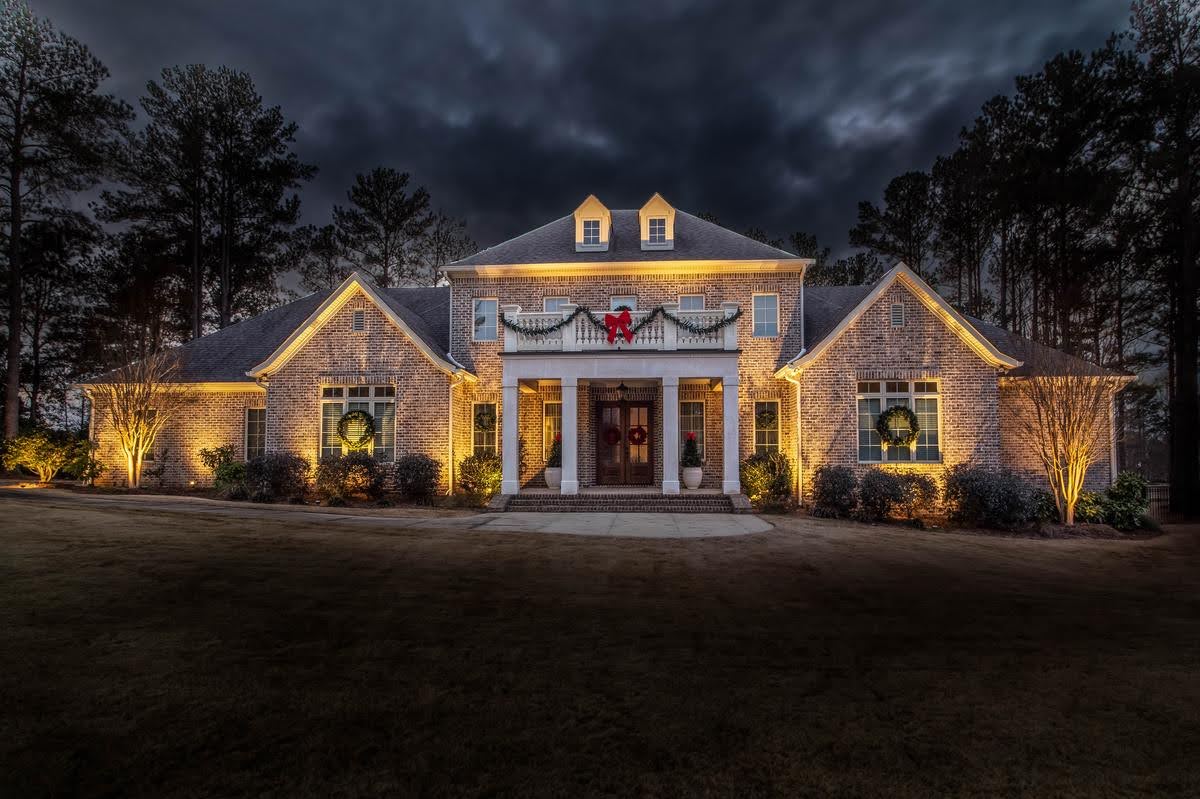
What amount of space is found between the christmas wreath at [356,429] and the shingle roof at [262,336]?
2.74 meters

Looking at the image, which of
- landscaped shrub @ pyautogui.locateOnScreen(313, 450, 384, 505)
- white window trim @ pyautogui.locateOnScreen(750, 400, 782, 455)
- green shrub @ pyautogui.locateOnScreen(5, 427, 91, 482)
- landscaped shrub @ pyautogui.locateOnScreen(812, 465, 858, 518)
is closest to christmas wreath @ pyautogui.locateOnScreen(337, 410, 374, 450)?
landscaped shrub @ pyautogui.locateOnScreen(313, 450, 384, 505)

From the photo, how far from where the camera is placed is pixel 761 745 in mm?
2939

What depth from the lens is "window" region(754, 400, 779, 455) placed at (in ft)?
54.6

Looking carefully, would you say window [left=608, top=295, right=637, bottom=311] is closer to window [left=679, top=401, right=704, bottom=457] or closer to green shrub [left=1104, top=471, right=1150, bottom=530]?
window [left=679, top=401, right=704, bottom=457]

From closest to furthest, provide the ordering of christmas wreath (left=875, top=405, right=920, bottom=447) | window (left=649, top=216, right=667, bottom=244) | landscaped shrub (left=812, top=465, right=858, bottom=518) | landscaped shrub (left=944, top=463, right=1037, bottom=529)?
landscaped shrub (left=944, top=463, right=1037, bottom=529) < landscaped shrub (left=812, top=465, right=858, bottom=518) < christmas wreath (left=875, top=405, right=920, bottom=447) < window (left=649, top=216, right=667, bottom=244)

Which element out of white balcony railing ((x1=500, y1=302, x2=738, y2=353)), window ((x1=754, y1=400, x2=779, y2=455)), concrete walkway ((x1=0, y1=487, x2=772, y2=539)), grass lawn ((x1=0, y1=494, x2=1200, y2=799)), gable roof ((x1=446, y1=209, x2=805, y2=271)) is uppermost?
gable roof ((x1=446, y1=209, x2=805, y2=271))

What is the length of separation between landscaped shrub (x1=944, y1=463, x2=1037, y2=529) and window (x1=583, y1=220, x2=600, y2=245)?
12.1 m

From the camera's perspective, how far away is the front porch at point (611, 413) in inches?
603

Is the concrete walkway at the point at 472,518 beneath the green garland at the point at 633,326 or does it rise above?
beneath

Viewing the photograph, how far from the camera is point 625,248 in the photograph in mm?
18469

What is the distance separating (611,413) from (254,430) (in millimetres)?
11212

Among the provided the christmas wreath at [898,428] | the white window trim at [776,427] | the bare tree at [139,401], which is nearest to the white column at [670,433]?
the white window trim at [776,427]

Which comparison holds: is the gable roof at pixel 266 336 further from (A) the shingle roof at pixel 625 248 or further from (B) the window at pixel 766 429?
Answer: (B) the window at pixel 766 429

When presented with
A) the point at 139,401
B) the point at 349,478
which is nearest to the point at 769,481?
the point at 349,478
